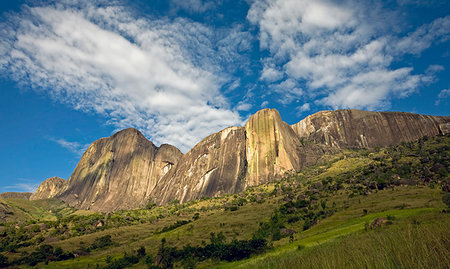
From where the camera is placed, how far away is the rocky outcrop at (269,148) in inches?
5566

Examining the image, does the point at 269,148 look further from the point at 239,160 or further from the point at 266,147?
the point at 239,160

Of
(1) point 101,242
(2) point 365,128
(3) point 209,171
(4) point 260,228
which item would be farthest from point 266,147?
(1) point 101,242

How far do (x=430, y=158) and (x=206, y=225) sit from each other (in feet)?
213

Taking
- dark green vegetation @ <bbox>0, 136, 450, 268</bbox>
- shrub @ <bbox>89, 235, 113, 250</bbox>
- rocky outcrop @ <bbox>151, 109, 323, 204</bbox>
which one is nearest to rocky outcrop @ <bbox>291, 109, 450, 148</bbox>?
rocky outcrop @ <bbox>151, 109, 323, 204</bbox>

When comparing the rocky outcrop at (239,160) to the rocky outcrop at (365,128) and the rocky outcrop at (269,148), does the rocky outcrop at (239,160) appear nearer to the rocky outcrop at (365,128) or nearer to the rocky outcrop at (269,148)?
the rocky outcrop at (269,148)

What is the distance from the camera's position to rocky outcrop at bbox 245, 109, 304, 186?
141m

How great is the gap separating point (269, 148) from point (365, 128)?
188 feet

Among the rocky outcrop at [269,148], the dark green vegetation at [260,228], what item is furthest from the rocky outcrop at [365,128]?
the dark green vegetation at [260,228]

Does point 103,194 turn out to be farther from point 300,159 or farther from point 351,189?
point 351,189

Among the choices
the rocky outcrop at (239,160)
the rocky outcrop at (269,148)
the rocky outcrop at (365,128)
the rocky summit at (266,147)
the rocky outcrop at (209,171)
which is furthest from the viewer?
the rocky outcrop at (209,171)

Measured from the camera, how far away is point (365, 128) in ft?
505

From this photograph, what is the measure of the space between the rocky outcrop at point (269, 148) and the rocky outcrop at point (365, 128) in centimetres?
1865

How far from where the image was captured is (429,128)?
433ft

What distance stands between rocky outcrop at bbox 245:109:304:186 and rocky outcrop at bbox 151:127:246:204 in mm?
6205
